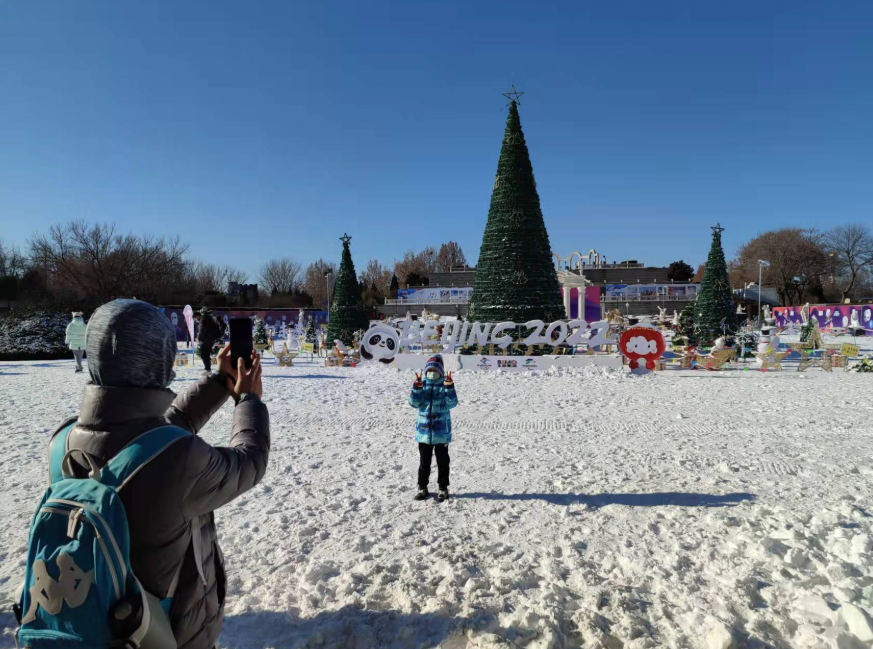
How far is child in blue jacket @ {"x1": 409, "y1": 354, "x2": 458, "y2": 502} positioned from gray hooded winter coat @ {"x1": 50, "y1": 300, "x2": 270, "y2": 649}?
10.2 feet

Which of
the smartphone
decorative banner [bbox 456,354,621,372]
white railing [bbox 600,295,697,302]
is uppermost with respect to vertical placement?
white railing [bbox 600,295,697,302]

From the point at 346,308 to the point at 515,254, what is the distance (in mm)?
8003

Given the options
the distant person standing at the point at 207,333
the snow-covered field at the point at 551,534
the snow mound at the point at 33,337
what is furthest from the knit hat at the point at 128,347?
the snow mound at the point at 33,337

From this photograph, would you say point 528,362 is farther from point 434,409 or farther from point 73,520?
point 73,520

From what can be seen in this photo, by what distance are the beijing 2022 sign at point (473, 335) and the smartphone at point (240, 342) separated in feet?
38.8

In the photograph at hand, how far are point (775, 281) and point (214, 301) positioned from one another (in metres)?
56.3

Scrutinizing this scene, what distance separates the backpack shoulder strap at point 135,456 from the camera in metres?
1.21

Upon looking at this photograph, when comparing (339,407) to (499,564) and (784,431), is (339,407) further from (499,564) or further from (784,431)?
(784,431)

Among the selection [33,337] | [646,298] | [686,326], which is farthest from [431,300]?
[33,337]

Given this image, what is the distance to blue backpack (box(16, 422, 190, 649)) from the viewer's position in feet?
3.73

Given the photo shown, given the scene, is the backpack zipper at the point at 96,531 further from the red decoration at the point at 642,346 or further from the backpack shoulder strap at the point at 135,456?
the red decoration at the point at 642,346

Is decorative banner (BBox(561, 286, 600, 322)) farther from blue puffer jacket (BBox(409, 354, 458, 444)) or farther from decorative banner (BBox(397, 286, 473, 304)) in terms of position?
blue puffer jacket (BBox(409, 354, 458, 444))

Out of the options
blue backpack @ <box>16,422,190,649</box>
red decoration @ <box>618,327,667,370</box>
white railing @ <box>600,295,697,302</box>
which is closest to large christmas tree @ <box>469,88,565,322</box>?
red decoration @ <box>618,327,667,370</box>

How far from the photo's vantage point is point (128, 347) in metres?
1.35
